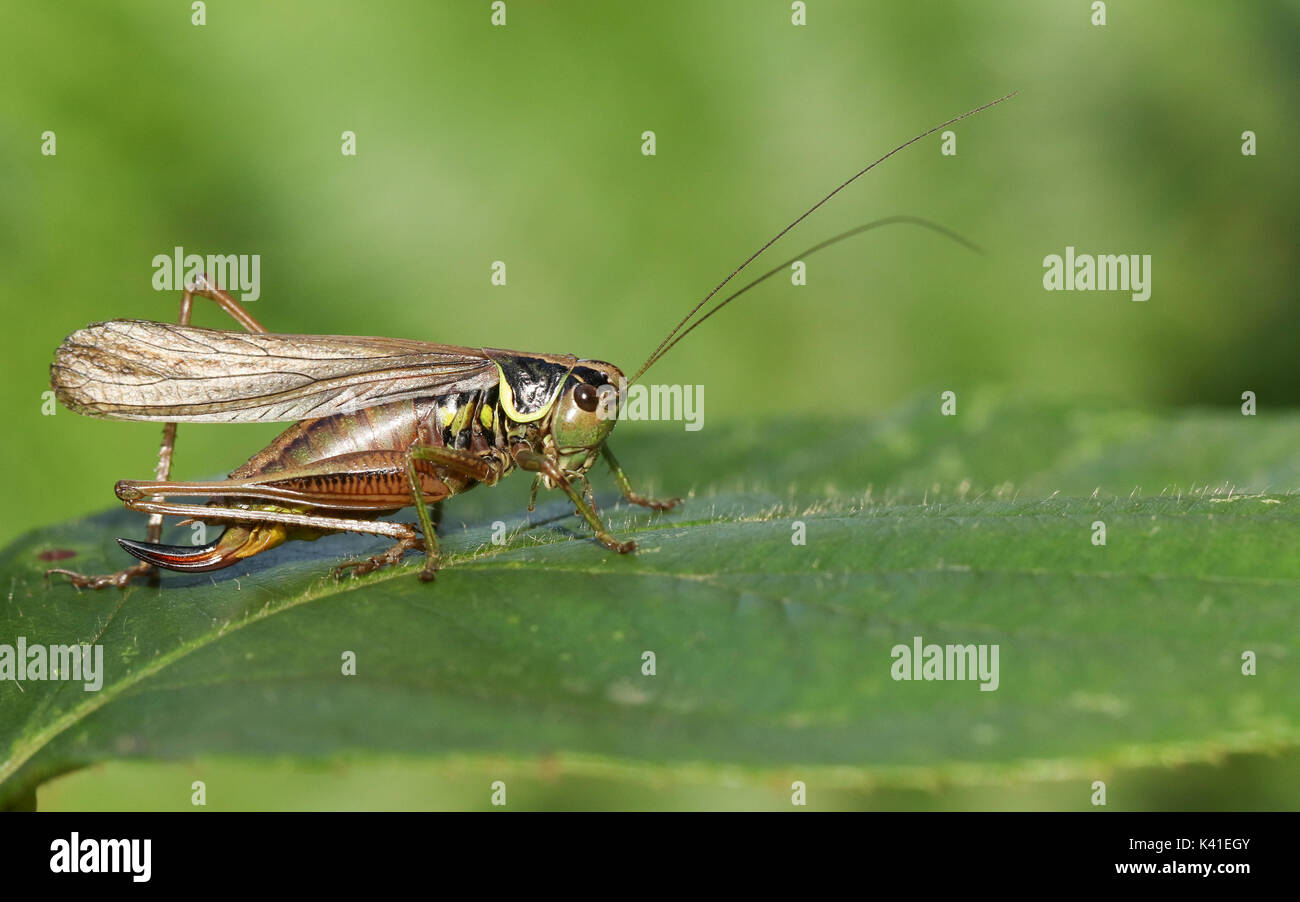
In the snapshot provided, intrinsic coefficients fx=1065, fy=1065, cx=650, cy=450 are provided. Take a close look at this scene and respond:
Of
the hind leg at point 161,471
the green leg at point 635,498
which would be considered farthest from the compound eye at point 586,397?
the hind leg at point 161,471

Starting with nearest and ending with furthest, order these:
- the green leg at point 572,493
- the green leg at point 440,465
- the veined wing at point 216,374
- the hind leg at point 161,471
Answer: the green leg at point 572,493 < the green leg at point 440,465 < the hind leg at point 161,471 < the veined wing at point 216,374

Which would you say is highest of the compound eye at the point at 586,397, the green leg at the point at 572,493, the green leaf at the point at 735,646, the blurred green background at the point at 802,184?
the blurred green background at the point at 802,184

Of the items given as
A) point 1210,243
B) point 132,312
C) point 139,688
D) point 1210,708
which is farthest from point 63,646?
point 1210,243

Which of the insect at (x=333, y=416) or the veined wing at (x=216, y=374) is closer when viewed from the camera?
the insect at (x=333, y=416)

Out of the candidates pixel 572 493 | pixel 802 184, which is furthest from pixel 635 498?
pixel 802 184

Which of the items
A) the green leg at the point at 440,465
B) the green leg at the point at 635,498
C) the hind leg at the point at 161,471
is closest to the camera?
the green leg at the point at 440,465

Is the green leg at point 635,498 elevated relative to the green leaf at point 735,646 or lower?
elevated

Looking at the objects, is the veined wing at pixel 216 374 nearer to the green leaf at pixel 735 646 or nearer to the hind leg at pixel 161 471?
the hind leg at pixel 161 471

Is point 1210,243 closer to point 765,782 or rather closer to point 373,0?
point 373,0
